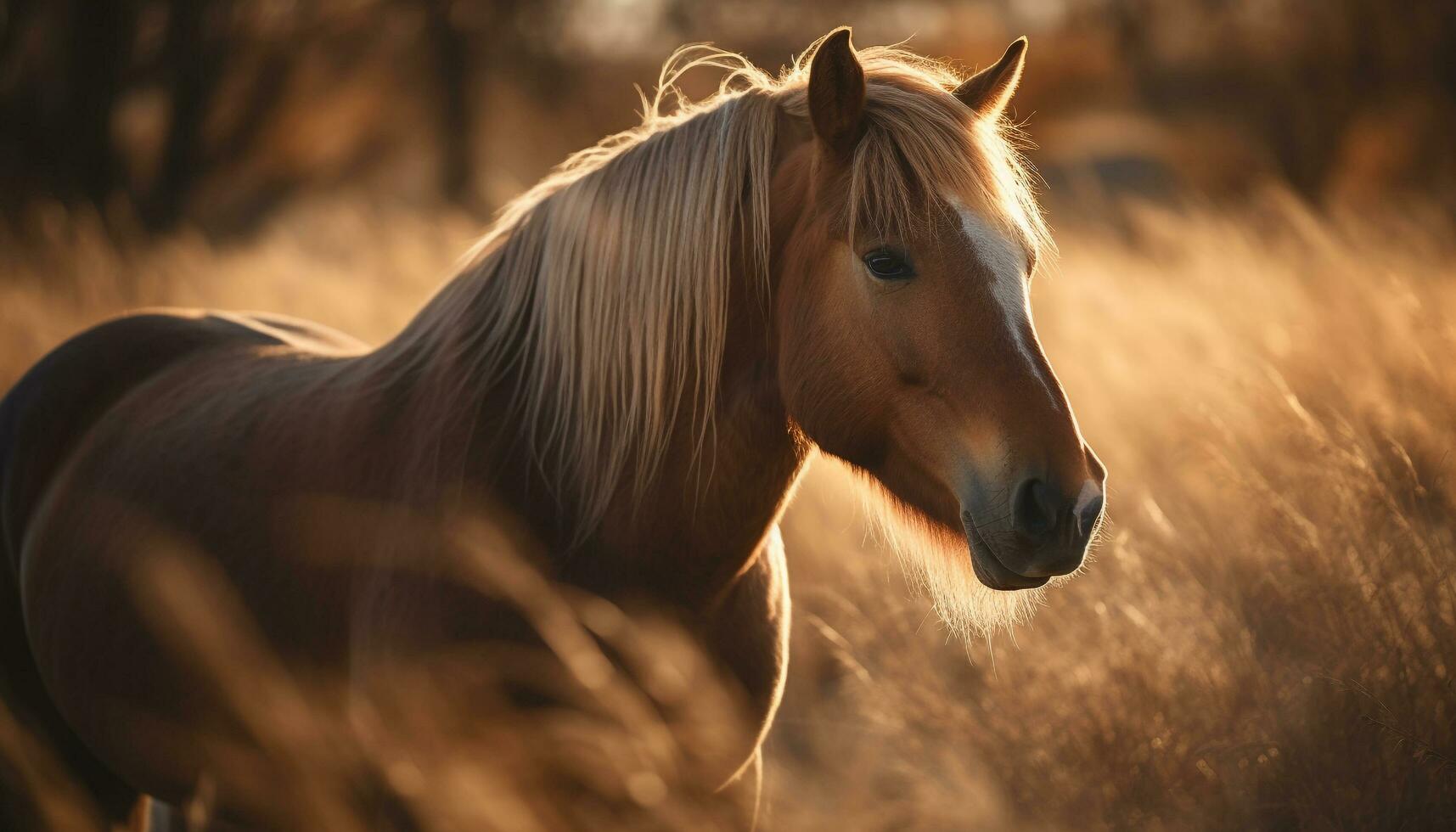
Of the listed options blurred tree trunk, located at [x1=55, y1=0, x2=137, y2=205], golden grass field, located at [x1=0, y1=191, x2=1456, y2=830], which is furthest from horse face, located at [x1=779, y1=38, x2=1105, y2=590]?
blurred tree trunk, located at [x1=55, y1=0, x2=137, y2=205]

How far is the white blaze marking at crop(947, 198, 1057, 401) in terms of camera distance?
142cm

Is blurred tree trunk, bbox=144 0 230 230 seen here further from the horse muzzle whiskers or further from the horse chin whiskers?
the horse muzzle whiskers

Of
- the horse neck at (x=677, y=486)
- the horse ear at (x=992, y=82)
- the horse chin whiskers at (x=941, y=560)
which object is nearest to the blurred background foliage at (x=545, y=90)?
the horse ear at (x=992, y=82)

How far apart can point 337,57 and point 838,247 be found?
11.6 m

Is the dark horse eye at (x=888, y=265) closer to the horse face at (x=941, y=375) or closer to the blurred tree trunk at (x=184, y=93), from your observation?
the horse face at (x=941, y=375)

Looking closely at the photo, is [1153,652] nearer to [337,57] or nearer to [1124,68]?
[337,57]

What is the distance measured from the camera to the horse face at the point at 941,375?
138cm

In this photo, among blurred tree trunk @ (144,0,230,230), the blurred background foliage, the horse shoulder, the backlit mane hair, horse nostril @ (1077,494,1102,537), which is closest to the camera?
horse nostril @ (1077,494,1102,537)

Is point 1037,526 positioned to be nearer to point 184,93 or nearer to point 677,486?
point 677,486

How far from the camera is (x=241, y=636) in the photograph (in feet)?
6.19

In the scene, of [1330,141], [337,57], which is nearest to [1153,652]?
[1330,141]

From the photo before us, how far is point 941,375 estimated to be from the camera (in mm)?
1441

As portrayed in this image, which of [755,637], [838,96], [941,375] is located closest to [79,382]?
[755,637]

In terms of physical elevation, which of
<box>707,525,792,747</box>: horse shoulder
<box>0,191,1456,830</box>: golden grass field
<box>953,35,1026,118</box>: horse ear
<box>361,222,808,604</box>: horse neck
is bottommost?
<box>0,191,1456,830</box>: golden grass field
